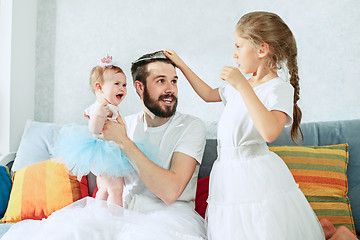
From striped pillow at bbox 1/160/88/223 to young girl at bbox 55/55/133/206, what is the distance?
0.55 metres

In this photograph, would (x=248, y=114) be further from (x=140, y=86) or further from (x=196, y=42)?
(x=196, y=42)

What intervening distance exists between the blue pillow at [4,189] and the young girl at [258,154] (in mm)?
1253

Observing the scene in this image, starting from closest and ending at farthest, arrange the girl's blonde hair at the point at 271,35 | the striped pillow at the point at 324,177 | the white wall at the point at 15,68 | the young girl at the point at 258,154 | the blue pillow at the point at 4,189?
the young girl at the point at 258,154, the girl's blonde hair at the point at 271,35, the striped pillow at the point at 324,177, the blue pillow at the point at 4,189, the white wall at the point at 15,68

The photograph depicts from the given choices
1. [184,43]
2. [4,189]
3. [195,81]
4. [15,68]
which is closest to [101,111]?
[195,81]

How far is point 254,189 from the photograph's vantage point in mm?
1171

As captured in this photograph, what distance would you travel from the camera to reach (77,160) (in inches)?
50.9

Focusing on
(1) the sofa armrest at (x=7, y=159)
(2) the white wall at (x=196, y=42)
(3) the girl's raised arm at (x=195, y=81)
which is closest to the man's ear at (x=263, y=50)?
(3) the girl's raised arm at (x=195, y=81)

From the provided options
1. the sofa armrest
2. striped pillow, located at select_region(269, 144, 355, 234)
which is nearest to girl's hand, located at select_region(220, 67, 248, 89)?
striped pillow, located at select_region(269, 144, 355, 234)

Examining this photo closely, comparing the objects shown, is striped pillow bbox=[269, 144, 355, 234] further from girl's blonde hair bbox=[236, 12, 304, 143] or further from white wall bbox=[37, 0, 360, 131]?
girl's blonde hair bbox=[236, 12, 304, 143]

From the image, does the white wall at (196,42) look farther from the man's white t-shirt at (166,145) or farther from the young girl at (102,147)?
the young girl at (102,147)

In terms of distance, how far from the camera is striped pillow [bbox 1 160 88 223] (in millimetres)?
1819

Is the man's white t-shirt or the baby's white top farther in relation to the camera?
the man's white t-shirt

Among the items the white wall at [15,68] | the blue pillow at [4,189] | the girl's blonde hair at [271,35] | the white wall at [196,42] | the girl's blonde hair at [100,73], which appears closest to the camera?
the girl's blonde hair at [271,35]

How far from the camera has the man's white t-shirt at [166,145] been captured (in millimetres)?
1426
